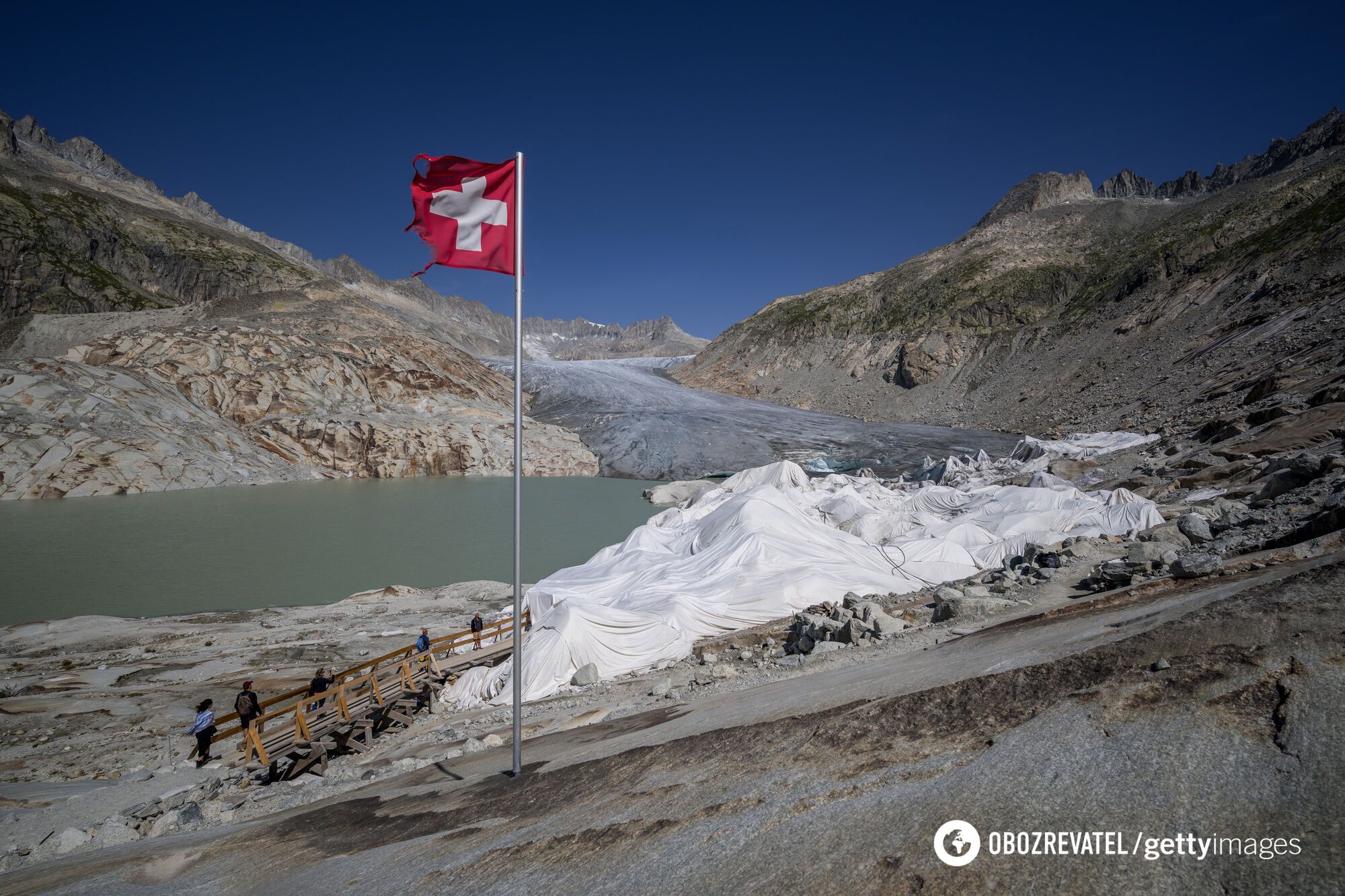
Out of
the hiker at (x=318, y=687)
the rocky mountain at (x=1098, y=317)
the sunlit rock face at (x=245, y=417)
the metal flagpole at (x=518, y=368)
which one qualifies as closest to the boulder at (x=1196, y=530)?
the metal flagpole at (x=518, y=368)

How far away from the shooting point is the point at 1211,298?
45.9 metres

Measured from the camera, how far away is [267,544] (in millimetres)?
26016

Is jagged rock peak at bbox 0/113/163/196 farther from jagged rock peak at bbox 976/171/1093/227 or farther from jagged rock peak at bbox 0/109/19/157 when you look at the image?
jagged rock peak at bbox 976/171/1093/227

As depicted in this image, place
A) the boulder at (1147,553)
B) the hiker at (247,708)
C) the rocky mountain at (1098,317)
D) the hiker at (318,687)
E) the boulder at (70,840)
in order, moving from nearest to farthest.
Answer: the boulder at (70,840)
the boulder at (1147,553)
the hiker at (247,708)
the hiker at (318,687)
the rocky mountain at (1098,317)

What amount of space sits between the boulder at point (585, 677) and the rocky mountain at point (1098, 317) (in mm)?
18483

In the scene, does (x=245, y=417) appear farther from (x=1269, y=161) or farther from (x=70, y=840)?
(x=1269, y=161)

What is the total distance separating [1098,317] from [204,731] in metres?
66.7

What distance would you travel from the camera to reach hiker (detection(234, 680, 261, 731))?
8906 mm

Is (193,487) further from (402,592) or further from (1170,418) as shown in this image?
(1170,418)

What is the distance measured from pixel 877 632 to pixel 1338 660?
5.85m

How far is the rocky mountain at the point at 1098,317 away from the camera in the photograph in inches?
1369

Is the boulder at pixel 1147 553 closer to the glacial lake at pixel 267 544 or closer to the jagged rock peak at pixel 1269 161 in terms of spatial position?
the glacial lake at pixel 267 544

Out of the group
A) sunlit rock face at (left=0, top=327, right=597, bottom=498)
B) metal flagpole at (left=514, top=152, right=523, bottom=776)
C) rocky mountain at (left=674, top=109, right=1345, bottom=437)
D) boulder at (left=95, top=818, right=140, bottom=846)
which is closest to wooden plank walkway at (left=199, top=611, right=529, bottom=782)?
boulder at (left=95, top=818, right=140, bottom=846)

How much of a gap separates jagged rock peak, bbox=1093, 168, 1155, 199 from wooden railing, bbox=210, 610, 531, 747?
5231 inches
